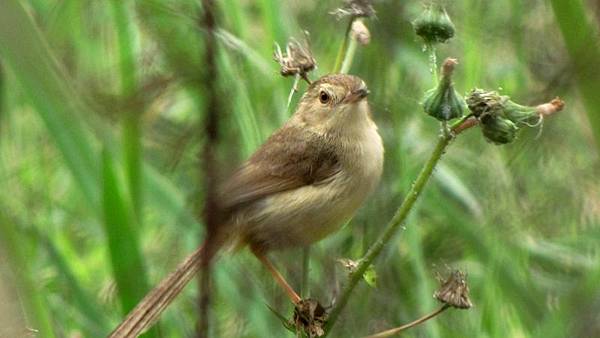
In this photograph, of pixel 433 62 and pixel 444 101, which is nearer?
pixel 444 101

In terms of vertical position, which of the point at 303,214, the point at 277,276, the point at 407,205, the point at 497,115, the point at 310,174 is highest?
the point at 497,115

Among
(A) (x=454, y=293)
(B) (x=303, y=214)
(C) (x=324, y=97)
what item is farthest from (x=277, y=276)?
(A) (x=454, y=293)

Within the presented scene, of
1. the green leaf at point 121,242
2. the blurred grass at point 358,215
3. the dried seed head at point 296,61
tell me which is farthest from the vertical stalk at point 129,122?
the dried seed head at point 296,61

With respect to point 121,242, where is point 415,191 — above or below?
above

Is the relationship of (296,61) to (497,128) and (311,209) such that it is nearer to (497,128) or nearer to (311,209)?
(311,209)

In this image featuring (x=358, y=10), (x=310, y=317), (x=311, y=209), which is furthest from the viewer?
(x=311, y=209)

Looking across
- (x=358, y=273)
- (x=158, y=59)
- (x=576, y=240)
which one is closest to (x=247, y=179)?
(x=158, y=59)

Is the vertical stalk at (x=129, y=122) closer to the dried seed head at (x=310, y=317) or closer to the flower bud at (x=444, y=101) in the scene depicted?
the dried seed head at (x=310, y=317)
